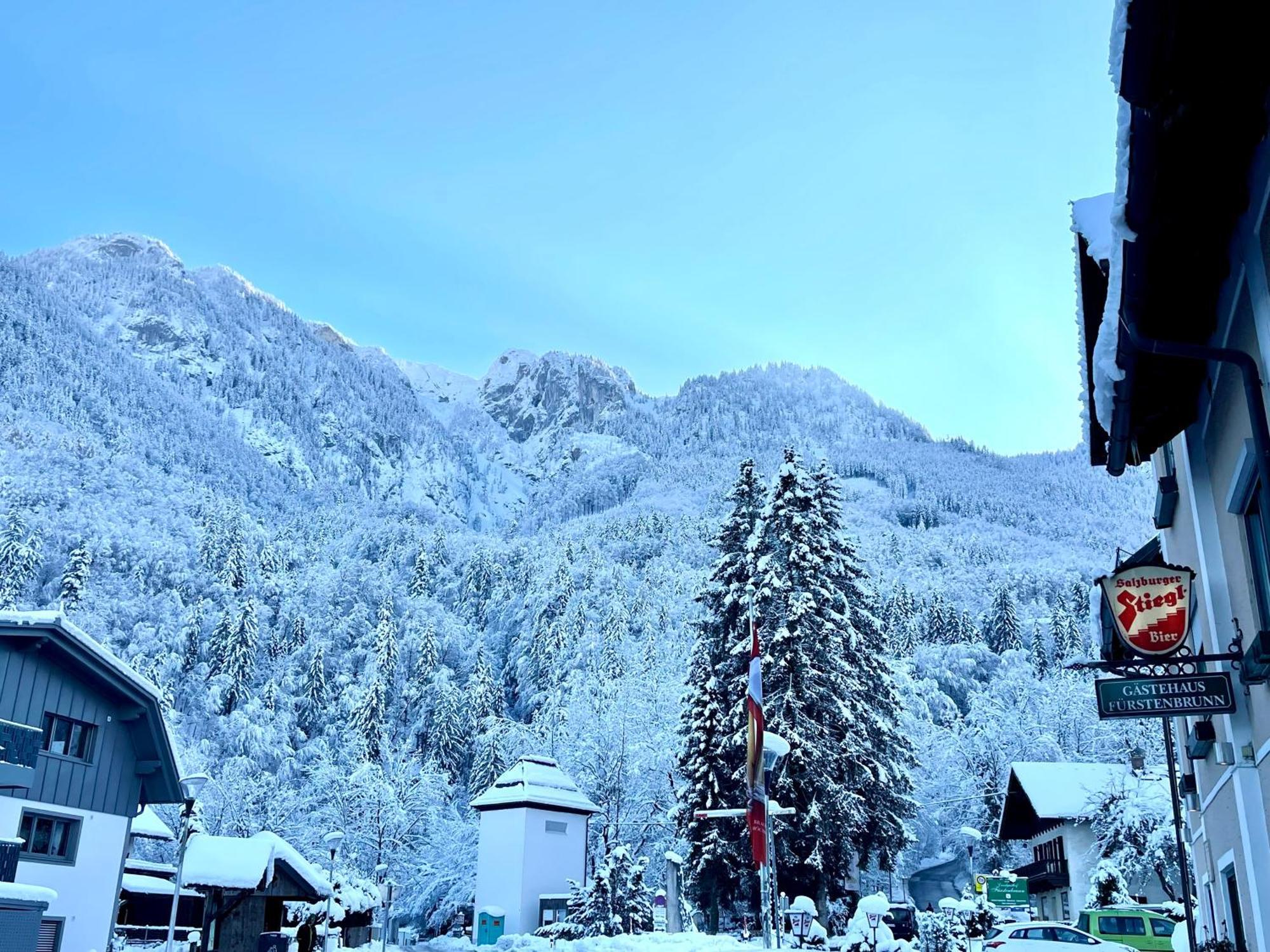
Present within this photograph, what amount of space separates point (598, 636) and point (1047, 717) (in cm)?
4354

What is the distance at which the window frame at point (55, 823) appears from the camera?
21.0 m

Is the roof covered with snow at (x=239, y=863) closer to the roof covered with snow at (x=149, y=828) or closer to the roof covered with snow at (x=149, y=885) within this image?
the roof covered with snow at (x=149, y=828)

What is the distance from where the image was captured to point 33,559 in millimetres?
94938

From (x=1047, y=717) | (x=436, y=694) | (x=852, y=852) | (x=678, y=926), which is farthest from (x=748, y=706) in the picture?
(x=436, y=694)

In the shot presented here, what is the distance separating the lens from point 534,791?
143 ft

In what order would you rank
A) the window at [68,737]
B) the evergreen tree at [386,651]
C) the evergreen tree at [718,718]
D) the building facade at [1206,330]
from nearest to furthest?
the building facade at [1206,330] → the window at [68,737] → the evergreen tree at [718,718] → the evergreen tree at [386,651]

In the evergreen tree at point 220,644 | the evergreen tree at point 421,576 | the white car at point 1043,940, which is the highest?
the evergreen tree at point 421,576

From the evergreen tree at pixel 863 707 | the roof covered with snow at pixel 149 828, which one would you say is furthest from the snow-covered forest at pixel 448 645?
the roof covered with snow at pixel 149 828

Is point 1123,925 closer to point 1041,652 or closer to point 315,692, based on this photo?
point 1041,652

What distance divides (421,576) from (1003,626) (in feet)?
211

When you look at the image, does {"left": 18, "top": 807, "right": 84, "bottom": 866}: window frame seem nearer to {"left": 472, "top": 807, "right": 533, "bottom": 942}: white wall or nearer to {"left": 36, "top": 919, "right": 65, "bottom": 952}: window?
{"left": 36, "top": 919, "right": 65, "bottom": 952}: window

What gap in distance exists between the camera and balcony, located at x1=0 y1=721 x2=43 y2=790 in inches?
774

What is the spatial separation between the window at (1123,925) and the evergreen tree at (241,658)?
2861 inches

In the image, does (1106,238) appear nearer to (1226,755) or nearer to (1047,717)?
(1226,755)
